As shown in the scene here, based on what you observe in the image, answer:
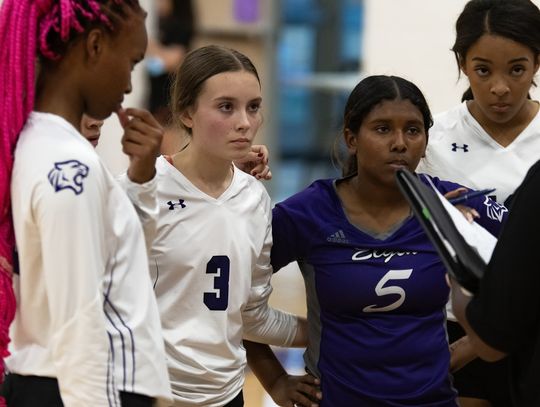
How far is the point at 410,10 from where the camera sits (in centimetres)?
532

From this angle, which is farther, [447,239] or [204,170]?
[204,170]

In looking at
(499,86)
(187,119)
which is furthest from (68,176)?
(499,86)

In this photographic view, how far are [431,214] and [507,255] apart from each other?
22 centimetres

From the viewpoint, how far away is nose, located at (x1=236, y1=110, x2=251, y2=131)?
2600mm

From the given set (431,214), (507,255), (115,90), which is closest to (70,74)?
(115,90)

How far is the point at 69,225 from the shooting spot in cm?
179

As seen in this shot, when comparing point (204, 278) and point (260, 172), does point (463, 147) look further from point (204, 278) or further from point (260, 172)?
point (204, 278)

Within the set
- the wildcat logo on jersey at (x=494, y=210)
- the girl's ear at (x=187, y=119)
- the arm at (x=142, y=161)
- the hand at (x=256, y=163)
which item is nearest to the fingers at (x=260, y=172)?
the hand at (x=256, y=163)

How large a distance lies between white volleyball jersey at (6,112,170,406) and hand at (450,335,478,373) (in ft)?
3.27

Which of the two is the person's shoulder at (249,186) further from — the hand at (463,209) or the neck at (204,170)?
the hand at (463,209)

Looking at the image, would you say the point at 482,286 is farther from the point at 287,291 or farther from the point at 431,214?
the point at 287,291

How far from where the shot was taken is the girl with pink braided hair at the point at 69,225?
1.81 metres

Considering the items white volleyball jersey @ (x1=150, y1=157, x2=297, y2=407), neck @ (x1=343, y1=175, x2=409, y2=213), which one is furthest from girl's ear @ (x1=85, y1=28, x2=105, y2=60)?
neck @ (x1=343, y1=175, x2=409, y2=213)

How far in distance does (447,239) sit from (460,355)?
81 cm
